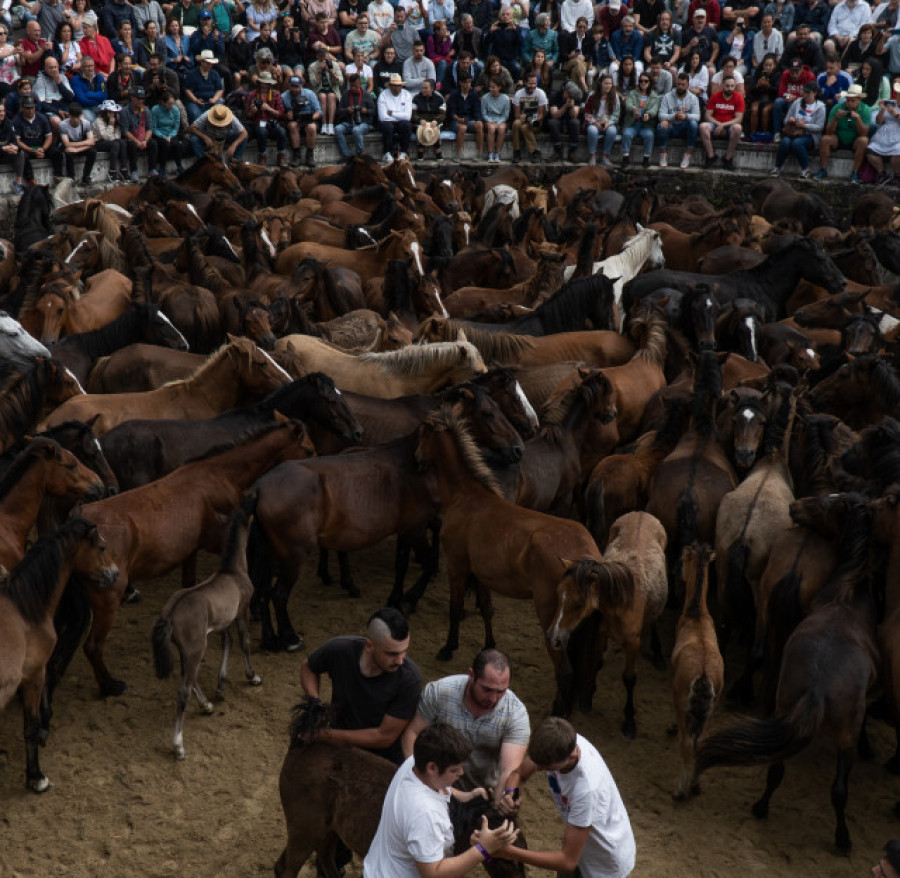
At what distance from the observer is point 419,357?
920cm

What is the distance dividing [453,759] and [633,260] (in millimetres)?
10532

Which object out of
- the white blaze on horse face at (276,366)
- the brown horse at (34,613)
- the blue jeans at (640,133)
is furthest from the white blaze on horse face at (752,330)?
the blue jeans at (640,133)

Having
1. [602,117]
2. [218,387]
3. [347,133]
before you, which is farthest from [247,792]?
[602,117]

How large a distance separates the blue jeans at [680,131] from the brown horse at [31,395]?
14.7 meters

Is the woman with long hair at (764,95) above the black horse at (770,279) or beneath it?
above

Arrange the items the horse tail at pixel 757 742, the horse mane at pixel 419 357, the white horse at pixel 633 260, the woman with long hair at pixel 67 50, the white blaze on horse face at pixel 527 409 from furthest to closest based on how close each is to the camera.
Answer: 1. the woman with long hair at pixel 67 50
2. the white horse at pixel 633 260
3. the horse mane at pixel 419 357
4. the white blaze on horse face at pixel 527 409
5. the horse tail at pixel 757 742

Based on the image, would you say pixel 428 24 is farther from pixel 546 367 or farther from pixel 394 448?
pixel 394 448

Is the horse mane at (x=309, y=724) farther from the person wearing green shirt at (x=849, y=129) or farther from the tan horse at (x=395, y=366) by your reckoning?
the person wearing green shirt at (x=849, y=129)

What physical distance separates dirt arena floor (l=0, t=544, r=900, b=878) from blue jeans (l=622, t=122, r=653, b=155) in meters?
15.0

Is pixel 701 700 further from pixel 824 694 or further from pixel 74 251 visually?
pixel 74 251

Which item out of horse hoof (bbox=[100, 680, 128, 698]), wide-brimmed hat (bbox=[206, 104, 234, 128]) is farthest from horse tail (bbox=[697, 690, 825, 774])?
wide-brimmed hat (bbox=[206, 104, 234, 128])

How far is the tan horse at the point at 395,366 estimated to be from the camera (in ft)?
30.0

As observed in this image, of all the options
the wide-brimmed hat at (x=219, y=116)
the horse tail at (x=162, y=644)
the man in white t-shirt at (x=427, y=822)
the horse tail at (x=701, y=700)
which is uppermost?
the wide-brimmed hat at (x=219, y=116)

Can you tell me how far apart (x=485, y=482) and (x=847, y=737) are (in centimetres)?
280
